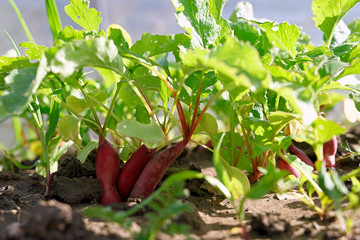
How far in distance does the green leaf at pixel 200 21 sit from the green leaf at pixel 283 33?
0.41ft

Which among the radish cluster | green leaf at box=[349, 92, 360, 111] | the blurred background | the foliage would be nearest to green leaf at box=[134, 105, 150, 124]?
the foliage

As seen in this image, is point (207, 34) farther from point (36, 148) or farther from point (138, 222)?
point (36, 148)

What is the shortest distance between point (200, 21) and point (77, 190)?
0.47 m

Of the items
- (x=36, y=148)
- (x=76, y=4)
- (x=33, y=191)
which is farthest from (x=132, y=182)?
(x=36, y=148)

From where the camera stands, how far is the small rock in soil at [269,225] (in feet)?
1.76

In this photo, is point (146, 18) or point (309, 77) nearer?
point (309, 77)

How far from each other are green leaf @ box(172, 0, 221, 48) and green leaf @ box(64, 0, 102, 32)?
185mm

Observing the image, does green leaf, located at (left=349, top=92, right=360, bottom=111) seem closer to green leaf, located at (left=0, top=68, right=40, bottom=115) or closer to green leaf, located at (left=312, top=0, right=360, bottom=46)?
green leaf, located at (left=312, top=0, right=360, bottom=46)

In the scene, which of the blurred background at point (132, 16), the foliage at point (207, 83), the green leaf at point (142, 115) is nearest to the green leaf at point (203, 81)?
the foliage at point (207, 83)

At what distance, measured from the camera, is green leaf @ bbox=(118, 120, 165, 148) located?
1.83 ft

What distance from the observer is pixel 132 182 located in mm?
722

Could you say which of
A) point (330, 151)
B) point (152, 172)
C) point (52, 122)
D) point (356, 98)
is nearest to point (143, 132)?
point (152, 172)

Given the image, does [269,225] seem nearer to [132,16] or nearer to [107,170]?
[107,170]

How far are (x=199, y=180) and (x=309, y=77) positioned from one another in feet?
1.32
